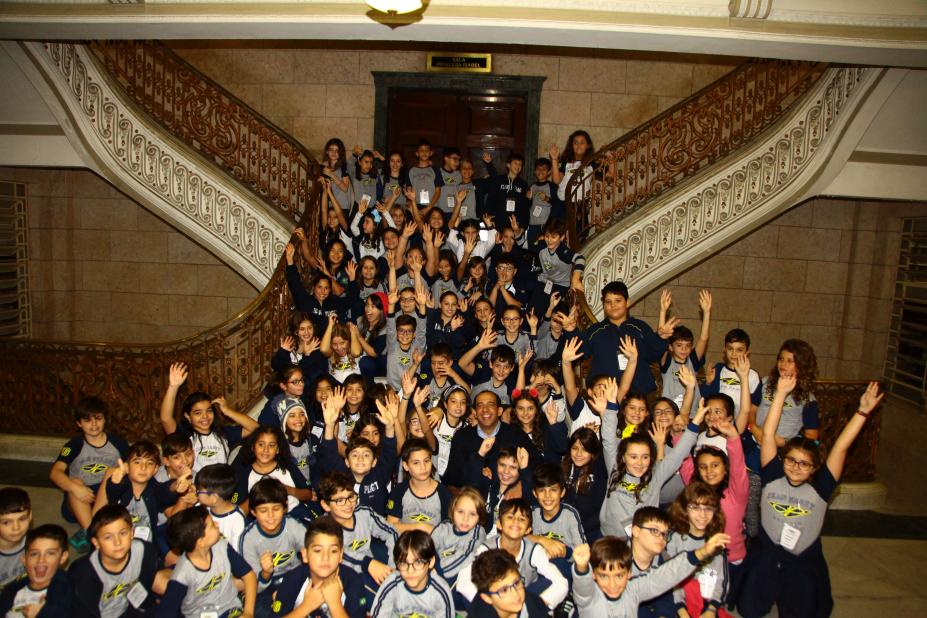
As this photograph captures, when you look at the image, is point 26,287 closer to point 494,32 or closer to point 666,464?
point 494,32

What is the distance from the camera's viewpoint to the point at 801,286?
1030cm

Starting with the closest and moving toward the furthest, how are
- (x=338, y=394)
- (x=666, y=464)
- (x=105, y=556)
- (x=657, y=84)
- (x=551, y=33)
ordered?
1. (x=105, y=556)
2. (x=666, y=464)
3. (x=338, y=394)
4. (x=551, y=33)
5. (x=657, y=84)

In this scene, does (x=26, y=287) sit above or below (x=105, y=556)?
above

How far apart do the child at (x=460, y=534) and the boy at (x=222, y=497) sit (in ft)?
4.08

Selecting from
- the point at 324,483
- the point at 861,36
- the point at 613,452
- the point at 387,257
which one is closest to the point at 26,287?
the point at 387,257

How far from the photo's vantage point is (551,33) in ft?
17.9

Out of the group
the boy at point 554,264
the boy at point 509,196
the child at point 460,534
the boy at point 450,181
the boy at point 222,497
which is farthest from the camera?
the boy at point 450,181

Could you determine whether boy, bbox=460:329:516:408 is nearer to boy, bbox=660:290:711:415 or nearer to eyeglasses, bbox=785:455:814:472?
boy, bbox=660:290:711:415

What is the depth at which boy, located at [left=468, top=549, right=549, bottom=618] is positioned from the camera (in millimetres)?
3346

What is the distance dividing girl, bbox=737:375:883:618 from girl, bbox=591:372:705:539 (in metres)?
0.63

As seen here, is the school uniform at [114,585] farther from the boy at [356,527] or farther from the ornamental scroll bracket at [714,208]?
the ornamental scroll bracket at [714,208]

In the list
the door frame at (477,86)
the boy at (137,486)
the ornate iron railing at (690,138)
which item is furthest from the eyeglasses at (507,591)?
the door frame at (477,86)

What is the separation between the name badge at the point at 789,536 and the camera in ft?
14.5

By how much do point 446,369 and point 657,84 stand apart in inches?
261
